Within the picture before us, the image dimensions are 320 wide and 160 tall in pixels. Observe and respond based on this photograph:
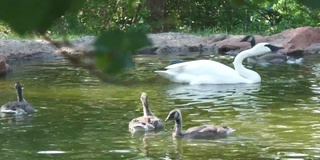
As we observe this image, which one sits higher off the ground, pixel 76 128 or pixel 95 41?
pixel 95 41

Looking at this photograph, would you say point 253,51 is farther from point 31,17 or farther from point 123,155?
point 31,17

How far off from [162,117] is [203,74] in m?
3.89

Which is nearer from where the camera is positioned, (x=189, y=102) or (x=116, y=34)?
(x=116, y=34)

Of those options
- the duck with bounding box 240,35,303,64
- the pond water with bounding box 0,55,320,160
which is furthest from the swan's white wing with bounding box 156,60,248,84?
the duck with bounding box 240,35,303,64

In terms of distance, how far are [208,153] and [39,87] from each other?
5397mm

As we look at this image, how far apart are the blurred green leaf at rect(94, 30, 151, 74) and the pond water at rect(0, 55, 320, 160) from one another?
4.83 m

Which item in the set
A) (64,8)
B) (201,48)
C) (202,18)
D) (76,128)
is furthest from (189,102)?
(202,18)

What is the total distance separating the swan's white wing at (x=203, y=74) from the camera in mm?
14125

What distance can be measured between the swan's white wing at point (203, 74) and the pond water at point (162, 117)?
278mm

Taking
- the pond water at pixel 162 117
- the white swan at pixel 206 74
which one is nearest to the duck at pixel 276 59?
the pond water at pixel 162 117

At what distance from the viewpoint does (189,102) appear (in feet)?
38.0

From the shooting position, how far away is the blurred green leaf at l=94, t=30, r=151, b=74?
39.8 inches

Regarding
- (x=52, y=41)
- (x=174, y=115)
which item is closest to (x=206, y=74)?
(x=174, y=115)

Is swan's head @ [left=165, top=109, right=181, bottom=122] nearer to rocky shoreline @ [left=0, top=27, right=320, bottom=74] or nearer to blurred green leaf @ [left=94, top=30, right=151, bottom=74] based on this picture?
rocky shoreline @ [left=0, top=27, right=320, bottom=74]
